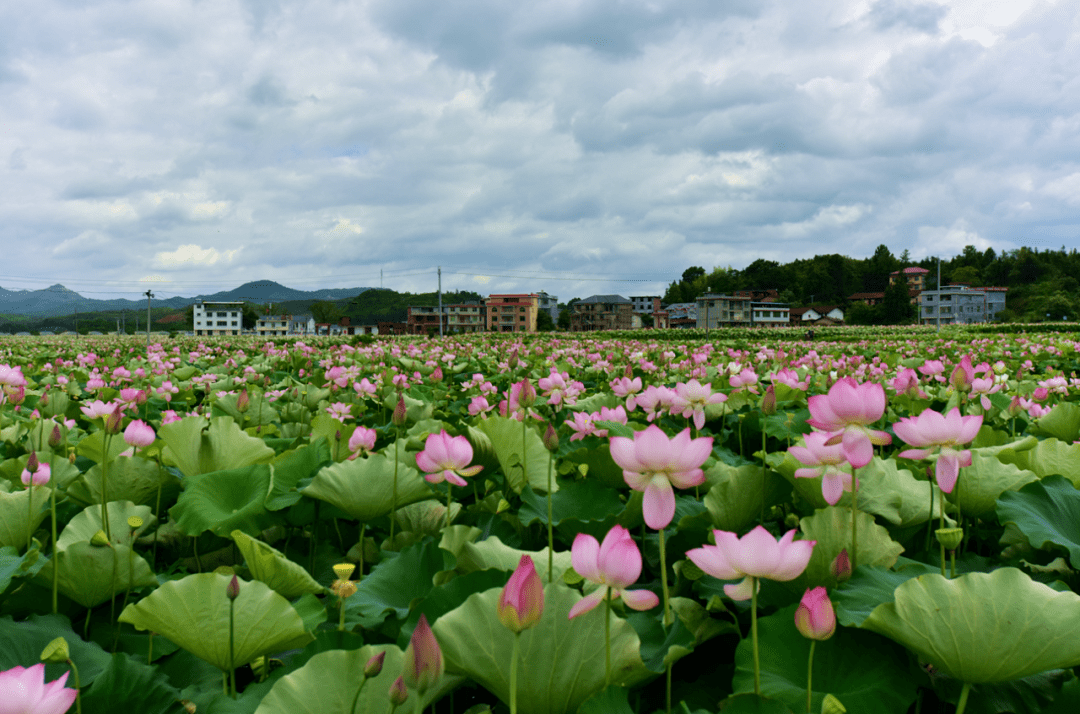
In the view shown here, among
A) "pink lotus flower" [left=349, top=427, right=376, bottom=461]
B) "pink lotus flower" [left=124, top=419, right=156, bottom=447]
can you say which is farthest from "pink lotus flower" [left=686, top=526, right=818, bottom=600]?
Result: "pink lotus flower" [left=124, top=419, right=156, bottom=447]

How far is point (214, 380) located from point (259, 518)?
10.2ft

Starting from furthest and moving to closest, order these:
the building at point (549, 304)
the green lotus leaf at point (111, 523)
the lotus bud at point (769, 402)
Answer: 1. the building at point (549, 304)
2. the lotus bud at point (769, 402)
3. the green lotus leaf at point (111, 523)

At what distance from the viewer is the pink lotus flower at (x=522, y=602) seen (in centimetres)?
59

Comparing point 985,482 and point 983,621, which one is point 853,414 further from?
point 985,482

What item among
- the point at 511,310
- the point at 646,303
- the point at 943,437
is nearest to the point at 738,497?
the point at 943,437

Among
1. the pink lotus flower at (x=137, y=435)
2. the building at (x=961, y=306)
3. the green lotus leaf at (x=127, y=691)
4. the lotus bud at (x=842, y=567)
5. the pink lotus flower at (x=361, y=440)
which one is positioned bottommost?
the green lotus leaf at (x=127, y=691)

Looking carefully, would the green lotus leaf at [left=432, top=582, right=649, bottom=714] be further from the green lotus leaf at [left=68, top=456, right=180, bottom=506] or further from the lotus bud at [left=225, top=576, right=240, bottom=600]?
the green lotus leaf at [left=68, top=456, right=180, bottom=506]

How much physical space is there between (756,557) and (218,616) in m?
0.69

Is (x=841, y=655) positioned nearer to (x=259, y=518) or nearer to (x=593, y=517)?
(x=593, y=517)

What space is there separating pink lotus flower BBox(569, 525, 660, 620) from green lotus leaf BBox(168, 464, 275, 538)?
0.81 m

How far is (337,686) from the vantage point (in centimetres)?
67

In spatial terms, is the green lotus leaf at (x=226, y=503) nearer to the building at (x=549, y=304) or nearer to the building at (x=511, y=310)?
the building at (x=511, y=310)

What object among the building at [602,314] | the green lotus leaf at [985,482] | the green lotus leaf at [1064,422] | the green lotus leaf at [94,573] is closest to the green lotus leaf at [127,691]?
the green lotus leaf at [94,573]

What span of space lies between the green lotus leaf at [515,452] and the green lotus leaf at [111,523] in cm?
76
